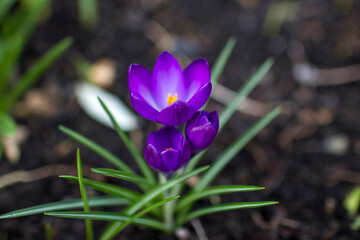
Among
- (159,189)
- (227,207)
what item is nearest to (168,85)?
(159,189)

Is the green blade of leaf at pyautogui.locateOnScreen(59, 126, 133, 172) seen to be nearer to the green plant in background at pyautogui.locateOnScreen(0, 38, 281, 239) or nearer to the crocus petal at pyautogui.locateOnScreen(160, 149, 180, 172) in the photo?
the green plant in background at pyautogui.locateOnScreen(0, 38, 281, 239)

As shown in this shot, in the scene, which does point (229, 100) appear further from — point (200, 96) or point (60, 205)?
point (60, 205)

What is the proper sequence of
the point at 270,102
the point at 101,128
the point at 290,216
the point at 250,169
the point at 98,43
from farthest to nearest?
the point at 98,43, the point at 270,102, the point at 101,128, the point at 250,169, the point at 290,216

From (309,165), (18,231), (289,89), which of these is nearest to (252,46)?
(289,89)

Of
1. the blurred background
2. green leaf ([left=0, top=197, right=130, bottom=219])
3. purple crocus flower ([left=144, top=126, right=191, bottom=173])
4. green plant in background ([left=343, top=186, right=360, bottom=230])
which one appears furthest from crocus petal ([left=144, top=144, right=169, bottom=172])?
green plant in background ([left=343, top=186, right=360, bottom=230])

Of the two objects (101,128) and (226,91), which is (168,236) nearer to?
(101,128)

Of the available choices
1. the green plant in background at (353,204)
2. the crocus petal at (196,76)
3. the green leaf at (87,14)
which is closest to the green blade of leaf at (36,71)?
the green leaf at (87,14)
